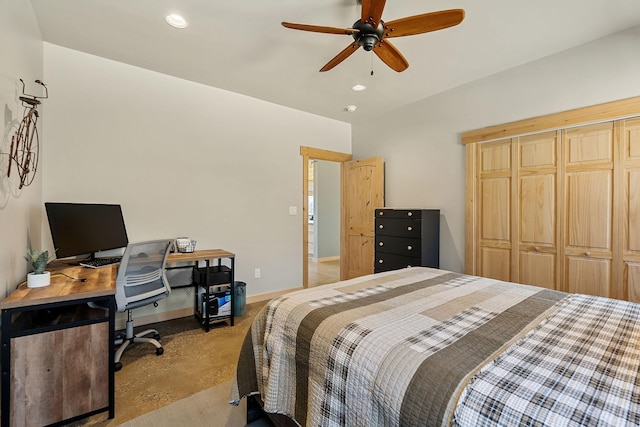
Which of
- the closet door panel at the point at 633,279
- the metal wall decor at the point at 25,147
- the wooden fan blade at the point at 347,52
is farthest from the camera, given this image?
the closet door panel at the point at 633,279

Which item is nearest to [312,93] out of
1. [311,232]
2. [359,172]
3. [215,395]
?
[359,172]

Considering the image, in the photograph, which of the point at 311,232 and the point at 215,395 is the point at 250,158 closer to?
the point at 215,395

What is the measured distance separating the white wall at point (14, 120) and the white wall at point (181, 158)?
16.6 inches

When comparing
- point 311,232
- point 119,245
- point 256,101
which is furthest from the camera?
point 311,232

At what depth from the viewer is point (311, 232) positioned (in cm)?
771

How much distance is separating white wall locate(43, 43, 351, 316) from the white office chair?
691 mm

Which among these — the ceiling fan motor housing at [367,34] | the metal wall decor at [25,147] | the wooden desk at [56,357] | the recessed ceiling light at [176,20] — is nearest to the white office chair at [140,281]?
the wooden desk at [56,357]

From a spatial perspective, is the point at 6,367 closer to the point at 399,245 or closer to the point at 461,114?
the point at 399,245

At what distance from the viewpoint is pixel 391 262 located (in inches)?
144

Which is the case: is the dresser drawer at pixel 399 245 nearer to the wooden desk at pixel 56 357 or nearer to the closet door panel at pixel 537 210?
the closet door panel at pixel 537 210

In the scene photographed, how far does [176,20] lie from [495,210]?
345cm

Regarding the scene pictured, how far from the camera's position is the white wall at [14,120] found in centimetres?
160

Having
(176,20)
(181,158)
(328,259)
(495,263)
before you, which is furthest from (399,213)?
(328,259)

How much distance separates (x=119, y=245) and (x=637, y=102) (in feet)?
14.9
